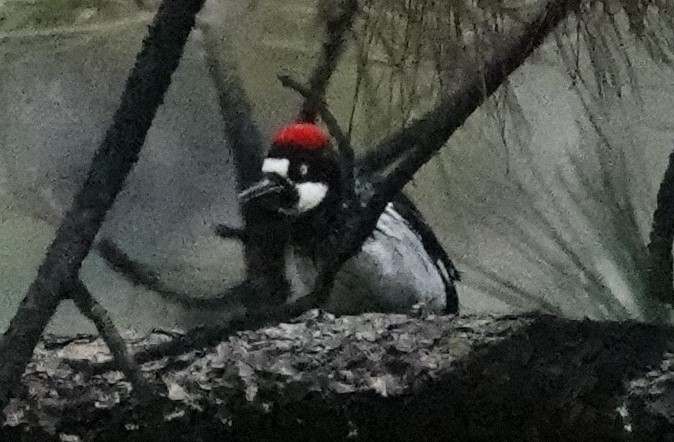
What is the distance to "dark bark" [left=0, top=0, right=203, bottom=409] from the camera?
66 centimetres

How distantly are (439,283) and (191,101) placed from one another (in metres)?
0.19

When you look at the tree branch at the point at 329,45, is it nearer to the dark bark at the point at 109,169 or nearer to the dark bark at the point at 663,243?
the dark bark at the point at 109,169

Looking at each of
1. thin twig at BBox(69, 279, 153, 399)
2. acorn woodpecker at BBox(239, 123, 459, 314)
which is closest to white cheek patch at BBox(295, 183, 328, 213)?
acorn woodpecker at BBox(239, 123, 459, 314)

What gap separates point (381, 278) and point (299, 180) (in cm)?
8

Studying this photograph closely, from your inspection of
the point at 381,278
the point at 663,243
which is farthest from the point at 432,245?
the point at 663,243

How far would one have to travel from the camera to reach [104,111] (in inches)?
26.5

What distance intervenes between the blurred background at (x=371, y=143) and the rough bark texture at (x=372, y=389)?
0.14 ft

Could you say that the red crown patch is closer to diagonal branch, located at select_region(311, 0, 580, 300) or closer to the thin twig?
diagonal branch, located at select_region(311, 0, 580, 300)

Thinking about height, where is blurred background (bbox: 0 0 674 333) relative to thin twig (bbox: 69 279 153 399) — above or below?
above

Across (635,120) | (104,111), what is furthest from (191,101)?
(635,120)

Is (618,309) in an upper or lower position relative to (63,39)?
lower

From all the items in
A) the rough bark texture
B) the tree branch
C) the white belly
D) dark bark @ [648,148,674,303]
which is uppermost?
the tree branch

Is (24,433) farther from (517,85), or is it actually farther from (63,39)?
(517,85)

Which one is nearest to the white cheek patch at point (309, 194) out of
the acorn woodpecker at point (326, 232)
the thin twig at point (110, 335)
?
the acorn woodpecker at point (326, 232)
